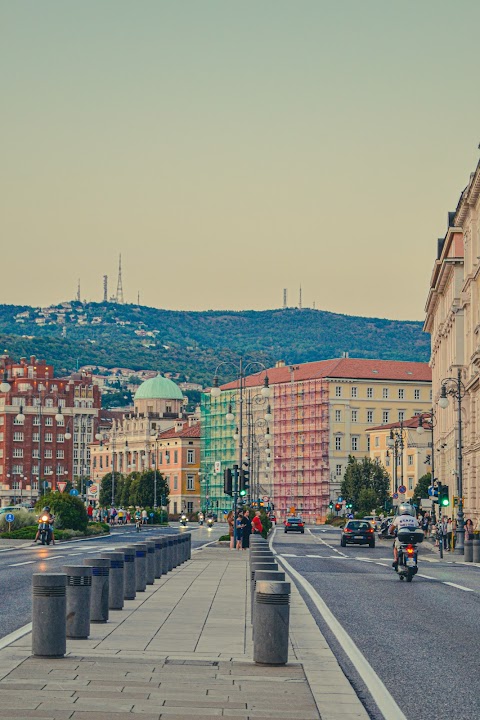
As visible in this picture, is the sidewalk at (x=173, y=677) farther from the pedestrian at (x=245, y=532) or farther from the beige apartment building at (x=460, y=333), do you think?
the beige apartment building at (x=460, y=333)

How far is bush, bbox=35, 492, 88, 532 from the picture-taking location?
229ft

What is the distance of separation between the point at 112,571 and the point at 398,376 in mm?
166438

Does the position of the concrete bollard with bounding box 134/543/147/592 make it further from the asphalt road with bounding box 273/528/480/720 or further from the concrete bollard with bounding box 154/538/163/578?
the concrete bollard with bounding box 154/538/163/578

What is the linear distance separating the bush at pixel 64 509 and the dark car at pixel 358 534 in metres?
15.0

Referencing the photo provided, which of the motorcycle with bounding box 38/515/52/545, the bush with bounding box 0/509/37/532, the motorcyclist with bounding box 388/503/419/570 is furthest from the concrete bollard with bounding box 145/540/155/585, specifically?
the bush with bounding box 0/509/37/532

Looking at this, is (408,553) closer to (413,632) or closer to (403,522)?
(403,522)

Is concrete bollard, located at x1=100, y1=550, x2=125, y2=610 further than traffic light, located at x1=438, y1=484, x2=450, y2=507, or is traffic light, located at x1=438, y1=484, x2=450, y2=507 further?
traffic light, located at x1=438, y1=484, x2=450, y2=507

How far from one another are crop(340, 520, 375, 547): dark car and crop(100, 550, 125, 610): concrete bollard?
45.7 m

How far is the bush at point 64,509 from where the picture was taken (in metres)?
69.8

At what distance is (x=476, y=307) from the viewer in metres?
76.7

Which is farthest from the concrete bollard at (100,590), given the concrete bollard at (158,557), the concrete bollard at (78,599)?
the concrete bollard at (158,557)

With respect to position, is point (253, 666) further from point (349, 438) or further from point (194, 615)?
point (349, 438)

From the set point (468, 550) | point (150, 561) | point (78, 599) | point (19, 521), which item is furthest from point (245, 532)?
point (78, 599)

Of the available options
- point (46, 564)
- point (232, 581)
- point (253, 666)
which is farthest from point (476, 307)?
point (253, 666)
